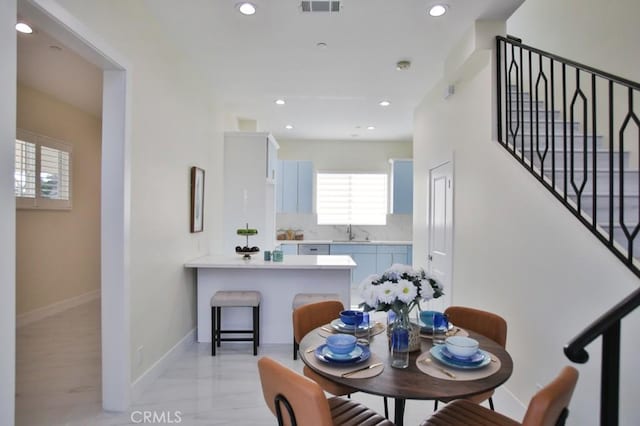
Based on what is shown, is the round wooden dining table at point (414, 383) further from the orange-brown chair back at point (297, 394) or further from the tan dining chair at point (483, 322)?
the tan dining chair at point (483, 322)

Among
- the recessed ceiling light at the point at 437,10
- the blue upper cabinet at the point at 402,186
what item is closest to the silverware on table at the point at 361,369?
the recessed ceiling light at the point at 437,10

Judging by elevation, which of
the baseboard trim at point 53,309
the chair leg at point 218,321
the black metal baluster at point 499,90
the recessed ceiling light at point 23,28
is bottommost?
the baseboard trim at point 53,309

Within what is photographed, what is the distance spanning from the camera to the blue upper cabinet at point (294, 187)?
6.70 meters

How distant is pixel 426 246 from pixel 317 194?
3206 mm

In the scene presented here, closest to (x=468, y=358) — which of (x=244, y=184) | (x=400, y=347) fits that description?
(x=400, y=347)

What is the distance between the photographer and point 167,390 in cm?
272

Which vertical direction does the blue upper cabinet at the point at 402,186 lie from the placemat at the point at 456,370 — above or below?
above

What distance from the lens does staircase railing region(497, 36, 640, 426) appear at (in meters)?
0.96

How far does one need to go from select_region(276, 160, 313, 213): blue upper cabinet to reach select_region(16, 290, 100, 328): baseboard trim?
333 cm

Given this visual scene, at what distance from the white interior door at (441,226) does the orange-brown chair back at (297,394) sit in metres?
2.72

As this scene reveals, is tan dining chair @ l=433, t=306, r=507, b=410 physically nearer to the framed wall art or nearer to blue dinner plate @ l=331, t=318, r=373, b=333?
blue dinner plate @ l=331, t=318, r=373, b=333

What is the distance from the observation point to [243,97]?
4.61 metres

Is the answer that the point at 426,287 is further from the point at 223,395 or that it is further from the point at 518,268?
the point at 223,395

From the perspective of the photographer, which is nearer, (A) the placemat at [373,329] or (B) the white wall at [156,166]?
(A) the placemat at [373,329]
